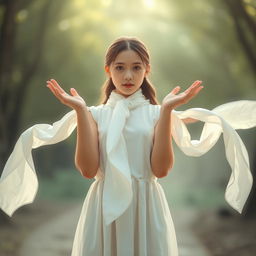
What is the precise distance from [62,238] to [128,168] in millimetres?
6857

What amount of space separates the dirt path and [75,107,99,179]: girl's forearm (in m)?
5.34

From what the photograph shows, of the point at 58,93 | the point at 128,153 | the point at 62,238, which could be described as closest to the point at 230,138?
the point at 128,153

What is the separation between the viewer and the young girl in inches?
124

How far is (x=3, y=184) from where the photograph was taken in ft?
11.1

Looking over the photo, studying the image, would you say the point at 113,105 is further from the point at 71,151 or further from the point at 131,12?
the point at 71,151

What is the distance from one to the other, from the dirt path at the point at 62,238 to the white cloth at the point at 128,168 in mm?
5129

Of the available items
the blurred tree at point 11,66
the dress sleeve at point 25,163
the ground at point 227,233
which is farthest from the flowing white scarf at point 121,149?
the blurred tree at point 11,66

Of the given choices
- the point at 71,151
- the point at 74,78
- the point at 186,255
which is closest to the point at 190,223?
the point at 186,255

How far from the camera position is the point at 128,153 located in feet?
10.7

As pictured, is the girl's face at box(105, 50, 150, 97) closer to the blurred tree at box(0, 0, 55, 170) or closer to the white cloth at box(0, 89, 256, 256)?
the white cloth at box(0, 89, 256, 256)

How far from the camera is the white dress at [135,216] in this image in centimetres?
320

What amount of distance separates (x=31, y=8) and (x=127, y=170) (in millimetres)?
8683

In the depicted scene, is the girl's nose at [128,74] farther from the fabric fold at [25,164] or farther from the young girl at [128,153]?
the fabric fold at [25,164]

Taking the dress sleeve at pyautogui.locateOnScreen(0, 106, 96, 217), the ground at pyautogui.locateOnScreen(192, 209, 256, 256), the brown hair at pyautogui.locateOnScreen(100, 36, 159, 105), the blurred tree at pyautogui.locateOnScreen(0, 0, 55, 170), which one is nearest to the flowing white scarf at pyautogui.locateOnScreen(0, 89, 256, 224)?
the dress sleeve at pyautogui.locateOnScreen(0, 106, 96, 217)
